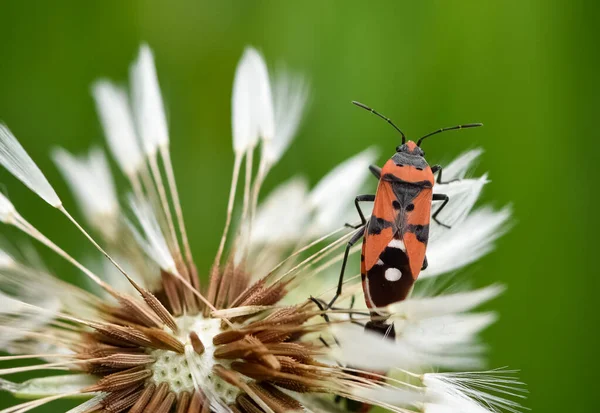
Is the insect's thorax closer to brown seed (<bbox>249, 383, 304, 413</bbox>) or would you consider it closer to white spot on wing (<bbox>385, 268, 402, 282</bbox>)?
white spot on wing (<bbox>385, 268, 402, 282</bbox>)

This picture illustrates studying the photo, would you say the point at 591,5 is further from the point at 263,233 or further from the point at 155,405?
the point at 155,405

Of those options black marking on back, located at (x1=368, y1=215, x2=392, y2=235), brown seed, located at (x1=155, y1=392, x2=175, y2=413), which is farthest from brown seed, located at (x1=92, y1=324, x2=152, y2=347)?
black marking on back, located at (x1=368, y1=215, x2=392, y2=235)

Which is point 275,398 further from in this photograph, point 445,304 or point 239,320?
point 445,304

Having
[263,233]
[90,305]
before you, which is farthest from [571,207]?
[90,305]

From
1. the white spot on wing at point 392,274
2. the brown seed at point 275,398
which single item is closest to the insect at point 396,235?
the white spot on wing at point 392,274

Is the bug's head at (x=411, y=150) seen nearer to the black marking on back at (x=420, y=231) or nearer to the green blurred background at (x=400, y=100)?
the black marking on back at (x=420, y=231)
